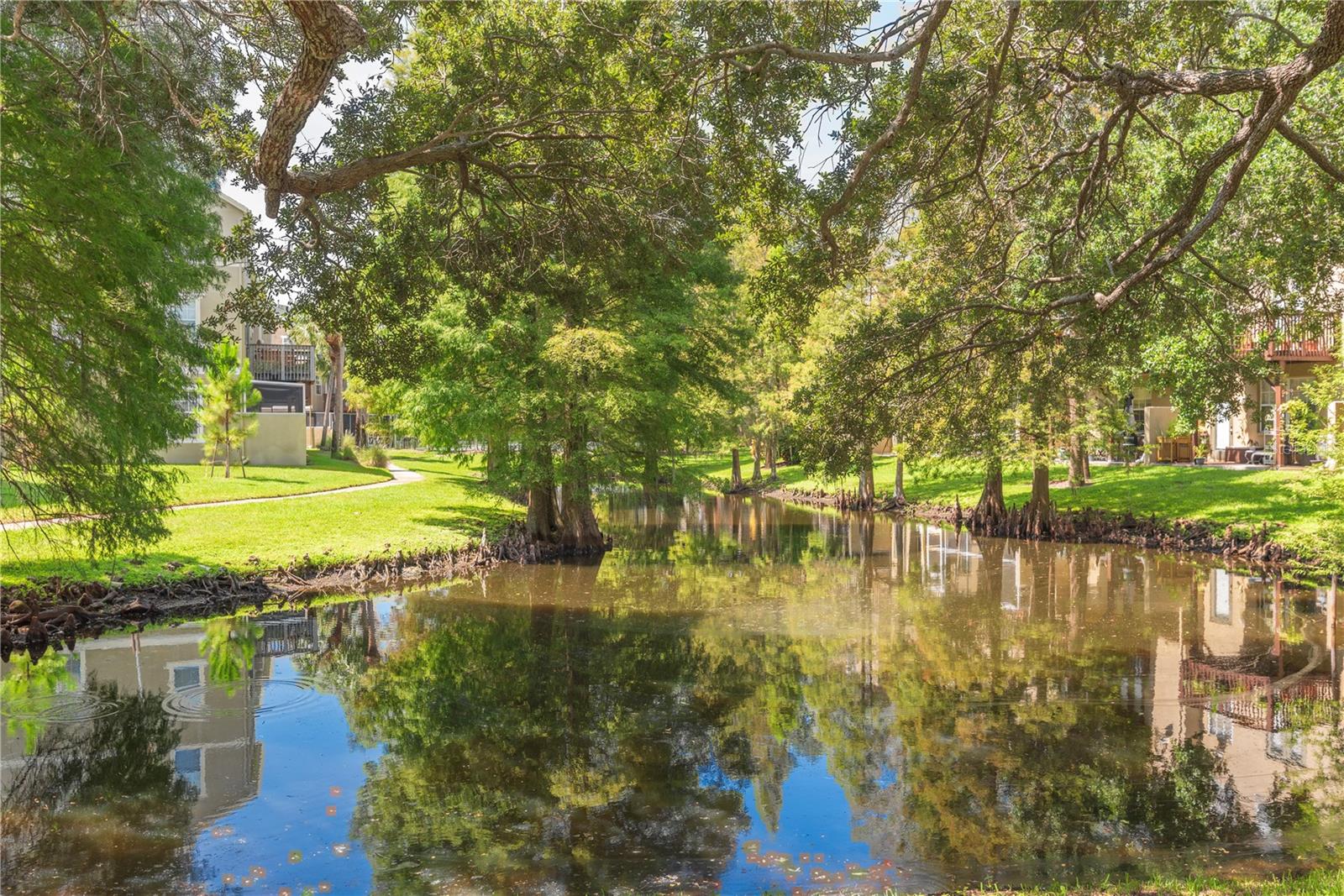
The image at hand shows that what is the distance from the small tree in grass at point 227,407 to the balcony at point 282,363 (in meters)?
12.1

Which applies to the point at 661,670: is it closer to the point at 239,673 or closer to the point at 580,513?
the point at 239,673

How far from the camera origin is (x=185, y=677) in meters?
13.2

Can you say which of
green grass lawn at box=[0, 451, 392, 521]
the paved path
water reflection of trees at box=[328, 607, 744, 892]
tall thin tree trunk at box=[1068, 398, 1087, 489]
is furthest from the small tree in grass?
tall thin tree trunk at box=[1068, 398, 1087, 489]

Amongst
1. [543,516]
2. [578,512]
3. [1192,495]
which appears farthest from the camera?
[1192,495]

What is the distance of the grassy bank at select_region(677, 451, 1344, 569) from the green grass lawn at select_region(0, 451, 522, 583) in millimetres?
7058

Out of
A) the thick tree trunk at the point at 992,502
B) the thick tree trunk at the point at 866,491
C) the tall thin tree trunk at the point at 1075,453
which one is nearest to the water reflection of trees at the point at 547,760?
the tall thin tree trunk at the point at 1075,453

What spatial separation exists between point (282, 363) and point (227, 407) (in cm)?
1452

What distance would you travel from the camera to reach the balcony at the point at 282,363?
4397 cm

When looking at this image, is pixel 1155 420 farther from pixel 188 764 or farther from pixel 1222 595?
pixel 188 764

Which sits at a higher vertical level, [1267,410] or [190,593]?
[1267,410]

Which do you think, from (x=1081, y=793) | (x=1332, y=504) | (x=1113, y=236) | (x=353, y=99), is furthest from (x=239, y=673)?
(x=1332, y=504)

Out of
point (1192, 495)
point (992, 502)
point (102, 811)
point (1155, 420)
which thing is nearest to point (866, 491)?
point (992, 502)

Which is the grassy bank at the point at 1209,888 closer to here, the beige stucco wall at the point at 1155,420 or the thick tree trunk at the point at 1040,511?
the thick tree trunk at the point at 1040,511

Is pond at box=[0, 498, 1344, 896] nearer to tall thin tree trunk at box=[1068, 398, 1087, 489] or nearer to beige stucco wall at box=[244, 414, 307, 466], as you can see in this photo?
tall thin tree trunk at box=[1068, 398, 1087, 489]
